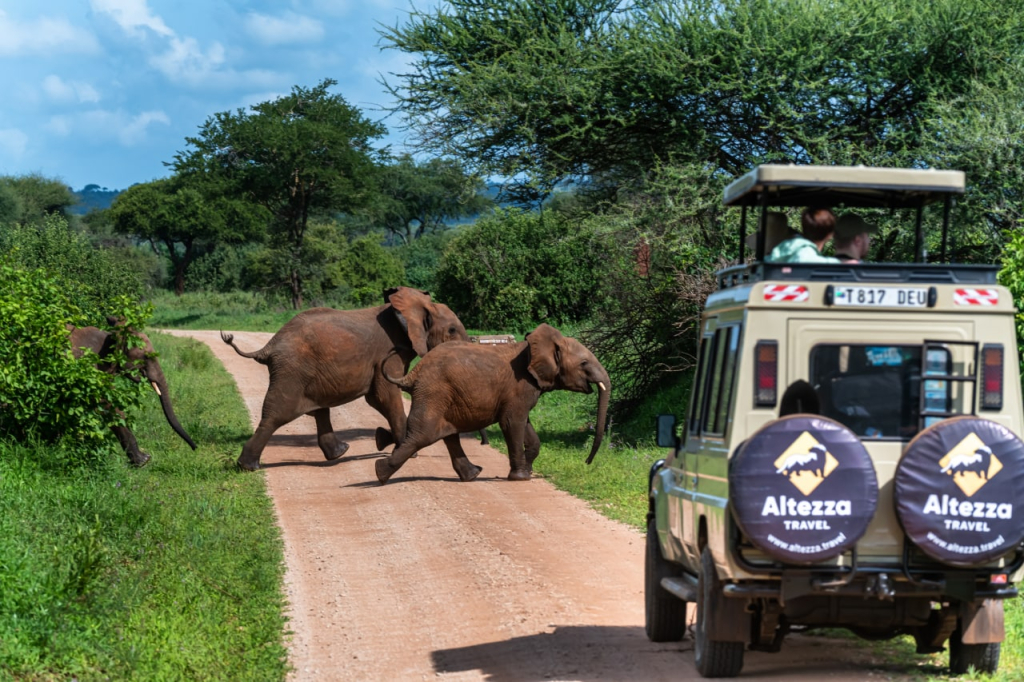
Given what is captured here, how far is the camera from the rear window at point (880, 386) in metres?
6.06

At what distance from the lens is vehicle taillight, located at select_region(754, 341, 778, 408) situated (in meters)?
6.01

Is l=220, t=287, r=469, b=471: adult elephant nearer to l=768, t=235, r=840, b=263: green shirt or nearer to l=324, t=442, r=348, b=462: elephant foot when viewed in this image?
l=324, t=442, r=348, b=462: elephant foot

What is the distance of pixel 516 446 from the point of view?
14.7 metres

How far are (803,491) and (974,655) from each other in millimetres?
1606

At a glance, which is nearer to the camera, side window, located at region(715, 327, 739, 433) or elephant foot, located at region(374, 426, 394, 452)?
side window, located at region(715, 327, 739, 433)

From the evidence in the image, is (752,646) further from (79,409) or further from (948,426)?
(79,409)

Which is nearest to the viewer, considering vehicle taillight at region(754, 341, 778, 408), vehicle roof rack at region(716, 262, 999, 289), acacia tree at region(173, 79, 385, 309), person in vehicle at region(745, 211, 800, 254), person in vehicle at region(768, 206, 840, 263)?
vehicle taillight at region(754, 341, 778, 408)

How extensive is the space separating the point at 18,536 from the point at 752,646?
20.0ft

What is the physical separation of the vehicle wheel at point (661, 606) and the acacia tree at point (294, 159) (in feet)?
153

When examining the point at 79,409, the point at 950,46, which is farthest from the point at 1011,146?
the point at 79,409

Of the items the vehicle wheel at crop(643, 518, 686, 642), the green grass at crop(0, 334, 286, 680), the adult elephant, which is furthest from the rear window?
the adult elephant

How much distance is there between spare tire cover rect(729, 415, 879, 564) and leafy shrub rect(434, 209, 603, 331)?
84.5 ft

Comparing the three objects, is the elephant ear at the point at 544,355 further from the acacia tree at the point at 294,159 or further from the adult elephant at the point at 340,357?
the acacia tree at the point at 294,159

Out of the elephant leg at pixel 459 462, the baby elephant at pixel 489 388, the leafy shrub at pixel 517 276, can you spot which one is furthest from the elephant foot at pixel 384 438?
the leafy shrub at pixel 517 276
